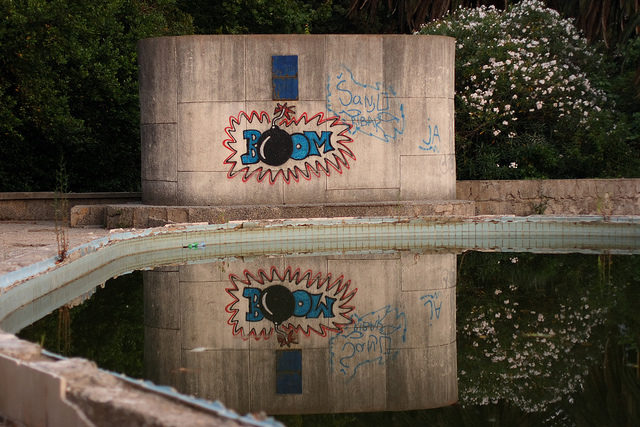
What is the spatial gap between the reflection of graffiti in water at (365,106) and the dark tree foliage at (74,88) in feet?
14.5

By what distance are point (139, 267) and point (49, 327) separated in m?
3.63

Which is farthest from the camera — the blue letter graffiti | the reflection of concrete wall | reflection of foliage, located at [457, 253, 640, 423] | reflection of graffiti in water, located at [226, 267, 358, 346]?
the blue letter graffiti

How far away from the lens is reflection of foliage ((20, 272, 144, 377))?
7.38 metres

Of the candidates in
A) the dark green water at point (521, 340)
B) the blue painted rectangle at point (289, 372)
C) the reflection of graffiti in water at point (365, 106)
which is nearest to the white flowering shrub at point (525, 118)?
the reflection of graffiti in water at point (365, 106)

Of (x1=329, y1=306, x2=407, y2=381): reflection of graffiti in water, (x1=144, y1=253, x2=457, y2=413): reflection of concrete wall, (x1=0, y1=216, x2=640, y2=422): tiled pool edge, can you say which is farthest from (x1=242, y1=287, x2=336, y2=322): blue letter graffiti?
(x1=0, y1=216, x2=640, y2=422): tiled pool edge

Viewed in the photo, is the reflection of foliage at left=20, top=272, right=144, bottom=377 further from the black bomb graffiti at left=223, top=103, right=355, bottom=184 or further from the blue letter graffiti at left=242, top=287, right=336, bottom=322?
the black bomb graffiti at left=223, top=103, right=355, bottom=184

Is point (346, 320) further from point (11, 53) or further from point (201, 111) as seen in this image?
point (11, 53)

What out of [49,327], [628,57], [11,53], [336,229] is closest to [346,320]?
[49,327]

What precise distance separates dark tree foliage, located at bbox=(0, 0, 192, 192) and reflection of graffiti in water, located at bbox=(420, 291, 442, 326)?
8381mm

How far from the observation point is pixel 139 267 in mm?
11852

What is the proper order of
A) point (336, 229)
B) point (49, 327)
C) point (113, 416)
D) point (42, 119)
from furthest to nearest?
point (42, 119), point (336, 229), point (49, 327), point (113, 416)

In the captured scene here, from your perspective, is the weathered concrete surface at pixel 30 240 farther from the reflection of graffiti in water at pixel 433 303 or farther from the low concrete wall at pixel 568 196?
the low concrete wall at pixel 568 196

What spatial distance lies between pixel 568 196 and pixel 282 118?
16.9ft

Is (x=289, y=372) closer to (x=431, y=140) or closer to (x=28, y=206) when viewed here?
(x=431, y=140)
